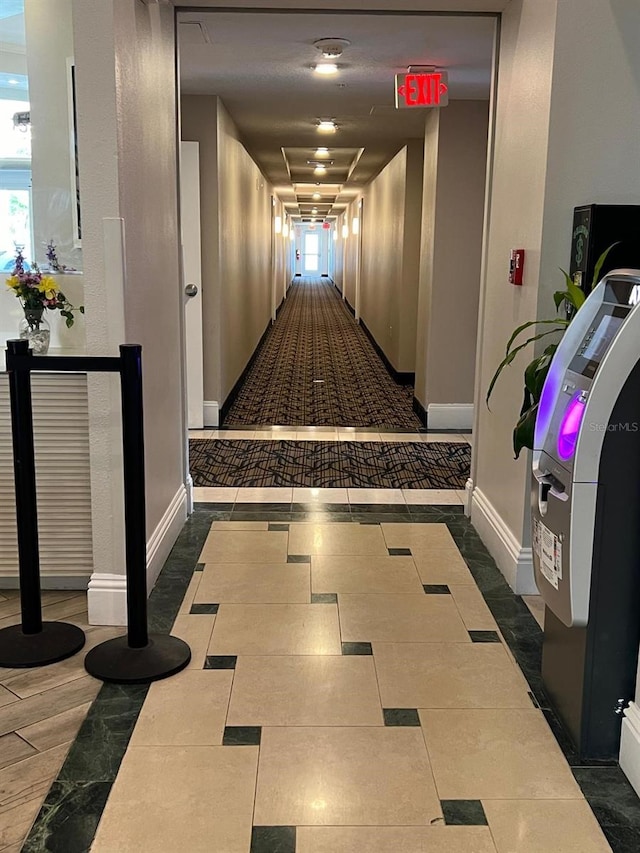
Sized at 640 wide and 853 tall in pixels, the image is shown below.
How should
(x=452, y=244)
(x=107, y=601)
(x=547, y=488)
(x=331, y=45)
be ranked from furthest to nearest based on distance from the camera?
(x=452, y=244) → (x=331, y=45) → (x=107, y=601) → (x=547, y=488)

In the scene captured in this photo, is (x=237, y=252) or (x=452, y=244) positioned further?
(x=237, y=252)

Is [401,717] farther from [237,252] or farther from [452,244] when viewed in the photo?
[237,252]

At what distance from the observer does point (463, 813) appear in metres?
2.05

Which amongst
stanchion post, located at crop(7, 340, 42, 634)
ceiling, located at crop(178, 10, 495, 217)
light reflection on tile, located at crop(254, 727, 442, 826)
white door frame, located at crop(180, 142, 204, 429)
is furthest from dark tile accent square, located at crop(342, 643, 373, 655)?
white door frame, located at crop(180, 142, 204, 429)

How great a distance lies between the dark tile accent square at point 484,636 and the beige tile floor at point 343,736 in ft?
0.11

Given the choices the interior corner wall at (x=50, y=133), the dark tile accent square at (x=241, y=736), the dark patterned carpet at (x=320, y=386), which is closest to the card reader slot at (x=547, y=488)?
the dark tile accent square at (x=241, y=736)

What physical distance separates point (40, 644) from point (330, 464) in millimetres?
2846

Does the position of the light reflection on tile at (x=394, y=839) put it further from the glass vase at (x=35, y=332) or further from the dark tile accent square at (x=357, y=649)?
the glass vase at (x=35, y=332)

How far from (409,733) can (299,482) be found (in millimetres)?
2731

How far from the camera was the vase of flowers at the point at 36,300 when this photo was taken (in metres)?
3.28

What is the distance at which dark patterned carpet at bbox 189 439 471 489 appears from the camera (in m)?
5.09

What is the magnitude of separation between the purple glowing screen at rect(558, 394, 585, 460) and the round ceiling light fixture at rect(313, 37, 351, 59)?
3.18 metres

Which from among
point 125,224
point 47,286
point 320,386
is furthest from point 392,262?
point 125,224

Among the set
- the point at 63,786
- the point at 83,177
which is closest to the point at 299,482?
the point at 83,177
